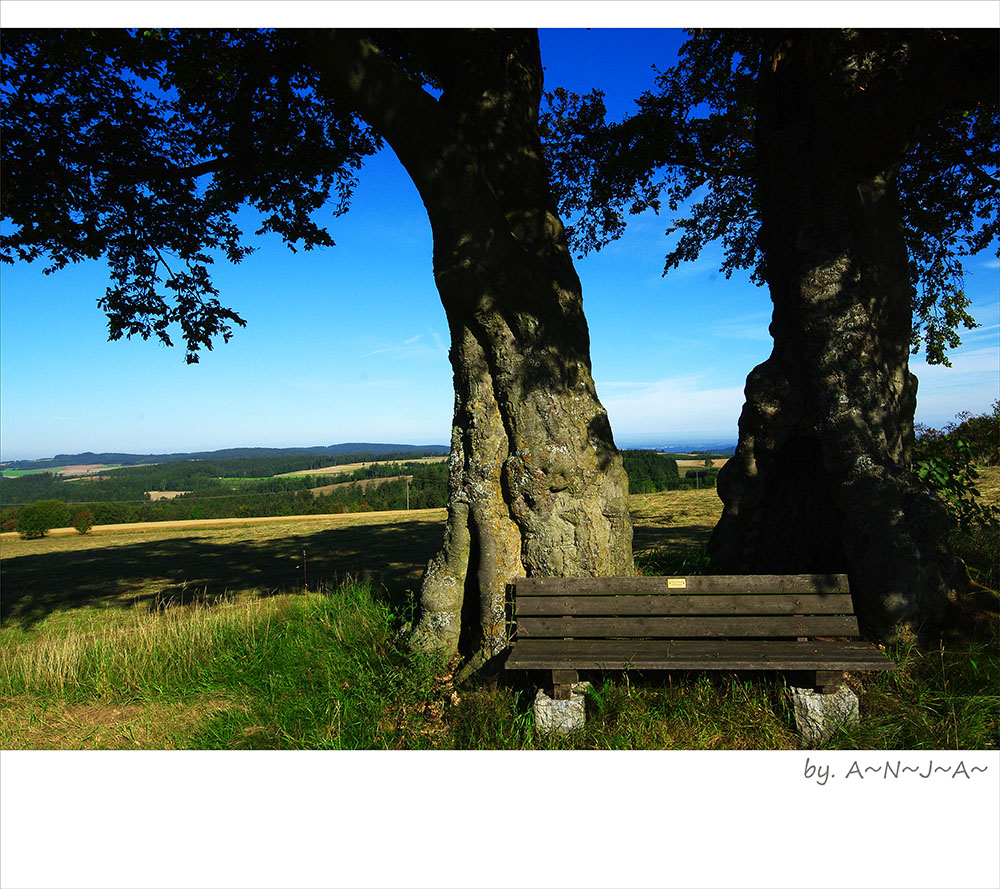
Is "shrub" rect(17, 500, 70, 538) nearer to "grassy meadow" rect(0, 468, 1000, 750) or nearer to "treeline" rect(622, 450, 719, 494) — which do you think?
"grassy meadow" rect(0, 468, 1000, 750)

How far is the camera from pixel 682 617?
3.98 meters

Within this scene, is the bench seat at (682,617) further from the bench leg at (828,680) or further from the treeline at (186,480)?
the treeline at (186,480)

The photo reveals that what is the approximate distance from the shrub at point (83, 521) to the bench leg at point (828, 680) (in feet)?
84.8

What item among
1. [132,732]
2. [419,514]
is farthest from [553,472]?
[419,514]

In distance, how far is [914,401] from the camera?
5.71 m

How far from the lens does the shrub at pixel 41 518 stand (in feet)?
74.5

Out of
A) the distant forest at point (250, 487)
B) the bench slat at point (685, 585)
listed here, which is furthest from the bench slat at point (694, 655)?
the distant forest at point (250, 487)

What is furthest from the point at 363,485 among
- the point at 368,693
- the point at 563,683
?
the point at 563,683

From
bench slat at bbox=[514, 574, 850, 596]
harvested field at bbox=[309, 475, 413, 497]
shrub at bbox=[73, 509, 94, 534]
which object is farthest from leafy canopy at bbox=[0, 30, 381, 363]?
harvested field at bbox=[309, 475, 413, 497]

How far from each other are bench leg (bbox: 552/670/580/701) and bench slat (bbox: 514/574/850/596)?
55 centimetres

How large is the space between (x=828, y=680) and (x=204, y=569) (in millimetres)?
11278

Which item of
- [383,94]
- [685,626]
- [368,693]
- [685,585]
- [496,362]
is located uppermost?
[383,94]

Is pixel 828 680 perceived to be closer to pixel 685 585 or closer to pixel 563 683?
pixel 685 585

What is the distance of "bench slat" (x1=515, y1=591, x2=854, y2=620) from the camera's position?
394 centimetres
